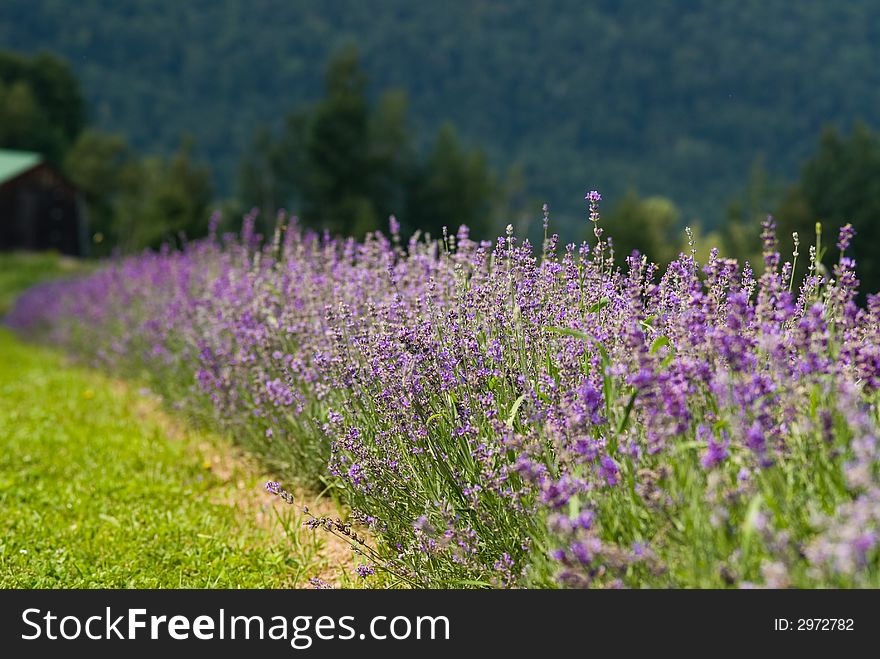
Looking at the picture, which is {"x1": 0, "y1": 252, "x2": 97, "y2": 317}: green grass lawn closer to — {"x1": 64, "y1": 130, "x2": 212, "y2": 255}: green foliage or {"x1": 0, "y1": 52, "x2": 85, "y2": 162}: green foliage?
{"x1": 64, "y1": 130, "x2": 212, "y2": 255}: green foliage

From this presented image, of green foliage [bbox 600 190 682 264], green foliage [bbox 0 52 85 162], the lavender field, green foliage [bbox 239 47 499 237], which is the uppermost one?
green foliage [bbox 0 52 85 162]

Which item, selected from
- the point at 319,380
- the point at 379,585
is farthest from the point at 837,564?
the point at 319,380

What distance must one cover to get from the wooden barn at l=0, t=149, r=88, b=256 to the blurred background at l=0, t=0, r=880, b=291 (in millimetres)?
104

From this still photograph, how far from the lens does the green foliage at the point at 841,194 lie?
2058cm

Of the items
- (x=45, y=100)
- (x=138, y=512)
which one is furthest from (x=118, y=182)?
(x=138, y=512)

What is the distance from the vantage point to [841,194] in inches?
949

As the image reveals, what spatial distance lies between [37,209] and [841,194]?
91.0 ft

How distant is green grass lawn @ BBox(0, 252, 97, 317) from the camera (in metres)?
23.4

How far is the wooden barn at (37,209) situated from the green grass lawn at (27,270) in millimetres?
1745

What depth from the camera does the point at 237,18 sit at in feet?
274

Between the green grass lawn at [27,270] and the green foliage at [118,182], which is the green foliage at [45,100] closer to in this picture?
the green foliage at [118,182]

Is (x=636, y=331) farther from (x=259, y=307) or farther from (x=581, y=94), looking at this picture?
(x=581, y=94)

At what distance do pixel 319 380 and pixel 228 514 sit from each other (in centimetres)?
77

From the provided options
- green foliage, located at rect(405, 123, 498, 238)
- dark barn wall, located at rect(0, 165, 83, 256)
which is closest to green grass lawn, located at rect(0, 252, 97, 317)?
dark barn wall, located at rect(0, 165, 83, 256)
